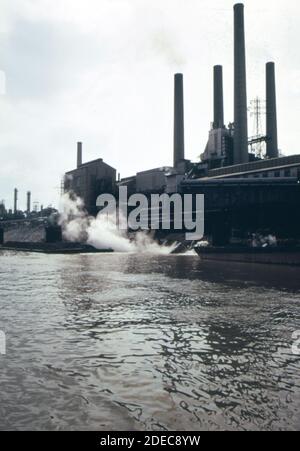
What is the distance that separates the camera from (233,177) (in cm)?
6438

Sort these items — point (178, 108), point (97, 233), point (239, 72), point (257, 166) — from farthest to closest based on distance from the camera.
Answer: point (178, 108) < point (97, 233) < point (239, 72) < point (257, 166)

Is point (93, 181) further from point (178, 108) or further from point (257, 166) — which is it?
point (257, 166)

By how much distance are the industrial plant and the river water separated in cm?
3390

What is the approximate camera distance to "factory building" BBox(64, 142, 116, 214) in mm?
80625

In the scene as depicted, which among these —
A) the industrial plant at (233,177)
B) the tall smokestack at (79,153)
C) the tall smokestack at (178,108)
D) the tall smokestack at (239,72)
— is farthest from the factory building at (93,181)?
the tall smokestack at (239,72)

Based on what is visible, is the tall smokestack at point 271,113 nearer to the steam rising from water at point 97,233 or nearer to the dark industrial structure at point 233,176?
the dark industrial structure at point 233,176

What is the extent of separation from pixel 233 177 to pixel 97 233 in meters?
28.2

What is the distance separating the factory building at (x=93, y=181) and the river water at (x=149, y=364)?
62520mm

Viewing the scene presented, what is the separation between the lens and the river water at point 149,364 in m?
6.47

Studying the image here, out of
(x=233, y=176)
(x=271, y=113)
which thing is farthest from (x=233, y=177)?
(x=271, y=113)

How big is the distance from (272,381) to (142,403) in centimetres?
309

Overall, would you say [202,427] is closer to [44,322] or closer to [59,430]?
[59,430]

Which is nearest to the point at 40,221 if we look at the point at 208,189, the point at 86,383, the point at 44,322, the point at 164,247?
the point at 164,247
